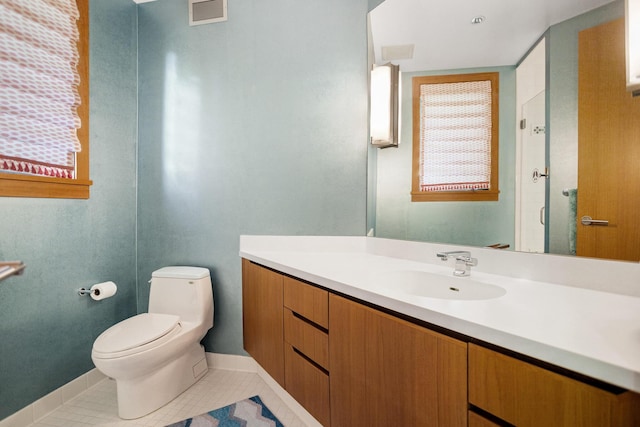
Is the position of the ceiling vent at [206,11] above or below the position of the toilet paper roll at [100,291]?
above

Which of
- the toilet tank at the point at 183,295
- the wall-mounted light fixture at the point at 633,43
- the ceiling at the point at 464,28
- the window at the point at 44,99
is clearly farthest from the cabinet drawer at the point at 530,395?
the window at the point at 44,99

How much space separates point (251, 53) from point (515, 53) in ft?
5.02

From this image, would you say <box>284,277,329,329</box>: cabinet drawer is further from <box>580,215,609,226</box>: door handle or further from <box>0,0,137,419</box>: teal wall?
<box>0,0,137,419</box>: teal wall

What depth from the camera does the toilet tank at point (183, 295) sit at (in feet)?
5.90

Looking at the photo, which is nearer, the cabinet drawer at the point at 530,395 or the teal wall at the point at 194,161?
the cabinet drawer at the point at 530,395

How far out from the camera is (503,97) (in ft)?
3.74

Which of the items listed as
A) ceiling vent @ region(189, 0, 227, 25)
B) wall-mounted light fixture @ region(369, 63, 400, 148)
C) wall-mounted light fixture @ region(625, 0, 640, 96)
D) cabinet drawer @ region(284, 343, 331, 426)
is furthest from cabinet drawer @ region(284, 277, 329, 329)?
ceiling vent @ region(189, 0, 227, 25)

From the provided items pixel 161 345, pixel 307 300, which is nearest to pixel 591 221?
pixel 307 300

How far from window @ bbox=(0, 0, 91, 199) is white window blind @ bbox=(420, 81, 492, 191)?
6.51 feet

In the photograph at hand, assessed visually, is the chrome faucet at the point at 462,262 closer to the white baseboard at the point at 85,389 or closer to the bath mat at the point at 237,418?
the white baseboard at the point at 85,389

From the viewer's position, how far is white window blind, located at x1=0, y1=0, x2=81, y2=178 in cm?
140

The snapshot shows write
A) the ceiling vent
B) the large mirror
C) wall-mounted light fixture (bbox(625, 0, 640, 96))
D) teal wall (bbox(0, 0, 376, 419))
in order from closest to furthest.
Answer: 1. wall-mounted light fixture (bbox(625, 0, 640, 96))
2. the large mirror
3. teal wall (bbox(0, 0, 376, 419))
4. the ceiling vent

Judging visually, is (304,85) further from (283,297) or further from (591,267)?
(591,267)

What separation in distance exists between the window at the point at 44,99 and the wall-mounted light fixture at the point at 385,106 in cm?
176
